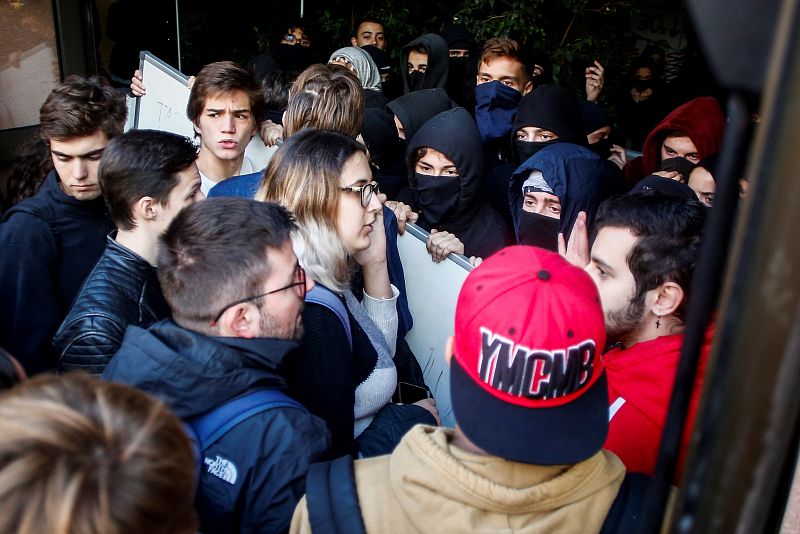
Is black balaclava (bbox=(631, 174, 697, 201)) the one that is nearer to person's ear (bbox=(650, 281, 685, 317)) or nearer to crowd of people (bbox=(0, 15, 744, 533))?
crowd of people (bbox=(0, 15, 744, 533))

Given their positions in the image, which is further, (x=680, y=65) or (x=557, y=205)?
(x=680, y=65)

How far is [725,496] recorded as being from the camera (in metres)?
0.57

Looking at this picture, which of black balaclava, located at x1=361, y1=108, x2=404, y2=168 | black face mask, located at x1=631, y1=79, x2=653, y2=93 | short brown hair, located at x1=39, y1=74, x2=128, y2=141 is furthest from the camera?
black face mask, located at x1=631, y1=79, x2=653, y2=93

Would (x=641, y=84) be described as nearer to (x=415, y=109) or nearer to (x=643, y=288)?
(x=415, y=109)

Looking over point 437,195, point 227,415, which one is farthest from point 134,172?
point 437,195

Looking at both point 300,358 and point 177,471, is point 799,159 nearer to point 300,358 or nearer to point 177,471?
point 177,471

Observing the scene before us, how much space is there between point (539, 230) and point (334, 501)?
2.20m

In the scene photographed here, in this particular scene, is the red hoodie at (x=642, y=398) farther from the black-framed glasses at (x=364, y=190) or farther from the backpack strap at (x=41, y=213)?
the backpack strap at (x=41, y=213)

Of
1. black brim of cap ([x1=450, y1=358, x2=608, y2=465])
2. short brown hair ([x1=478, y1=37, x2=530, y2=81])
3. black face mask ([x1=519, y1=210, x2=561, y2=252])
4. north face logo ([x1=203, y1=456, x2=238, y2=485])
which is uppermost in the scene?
short brown hair ([x1=478, y1=37, x2=530, y2=81])

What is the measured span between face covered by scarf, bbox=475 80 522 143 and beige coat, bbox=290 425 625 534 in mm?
3279

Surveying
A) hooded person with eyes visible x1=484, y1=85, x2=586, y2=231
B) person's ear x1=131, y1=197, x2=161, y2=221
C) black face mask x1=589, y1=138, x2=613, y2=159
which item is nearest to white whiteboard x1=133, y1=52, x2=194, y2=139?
person's ear x1=131, y1=197, x2=161, y2=221

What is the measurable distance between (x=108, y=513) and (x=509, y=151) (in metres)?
3.88

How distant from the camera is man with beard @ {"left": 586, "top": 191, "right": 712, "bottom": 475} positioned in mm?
1711

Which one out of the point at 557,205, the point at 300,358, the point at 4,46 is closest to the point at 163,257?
the point at 300,358
